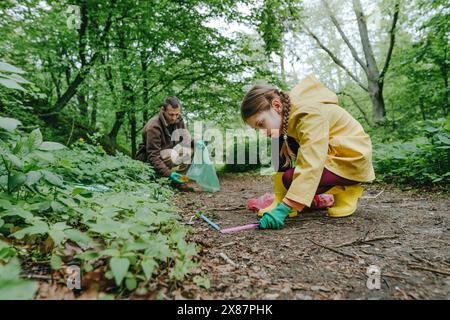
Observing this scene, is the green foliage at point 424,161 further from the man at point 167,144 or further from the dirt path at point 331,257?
the man at point 167,144

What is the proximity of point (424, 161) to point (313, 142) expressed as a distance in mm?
2747

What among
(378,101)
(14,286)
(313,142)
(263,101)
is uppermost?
(378,101)

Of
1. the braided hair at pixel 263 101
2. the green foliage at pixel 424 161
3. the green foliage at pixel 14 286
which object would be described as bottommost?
the green foliage at pixel 14 286

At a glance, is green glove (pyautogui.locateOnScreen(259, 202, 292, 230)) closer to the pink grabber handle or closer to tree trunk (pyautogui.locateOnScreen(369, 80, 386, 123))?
the pink grabber handle

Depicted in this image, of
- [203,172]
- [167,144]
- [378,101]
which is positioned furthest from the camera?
[378,101]

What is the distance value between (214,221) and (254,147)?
6.94m

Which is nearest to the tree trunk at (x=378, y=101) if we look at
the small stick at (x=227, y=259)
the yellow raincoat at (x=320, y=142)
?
the yellow raincoat at (x=320, y=142)

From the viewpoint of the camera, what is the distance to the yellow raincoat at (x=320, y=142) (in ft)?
6.32

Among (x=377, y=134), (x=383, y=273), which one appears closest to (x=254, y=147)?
(x=377, y=134)

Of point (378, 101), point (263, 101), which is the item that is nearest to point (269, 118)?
point (263, 101)

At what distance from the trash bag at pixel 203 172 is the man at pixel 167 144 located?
34 centimetres

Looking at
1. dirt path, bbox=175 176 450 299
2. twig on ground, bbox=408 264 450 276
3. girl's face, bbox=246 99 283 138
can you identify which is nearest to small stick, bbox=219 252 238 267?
dirt path, bbox=175 176 450 299

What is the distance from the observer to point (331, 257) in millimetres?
1443

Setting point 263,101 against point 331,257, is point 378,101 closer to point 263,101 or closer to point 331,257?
point 263,101
